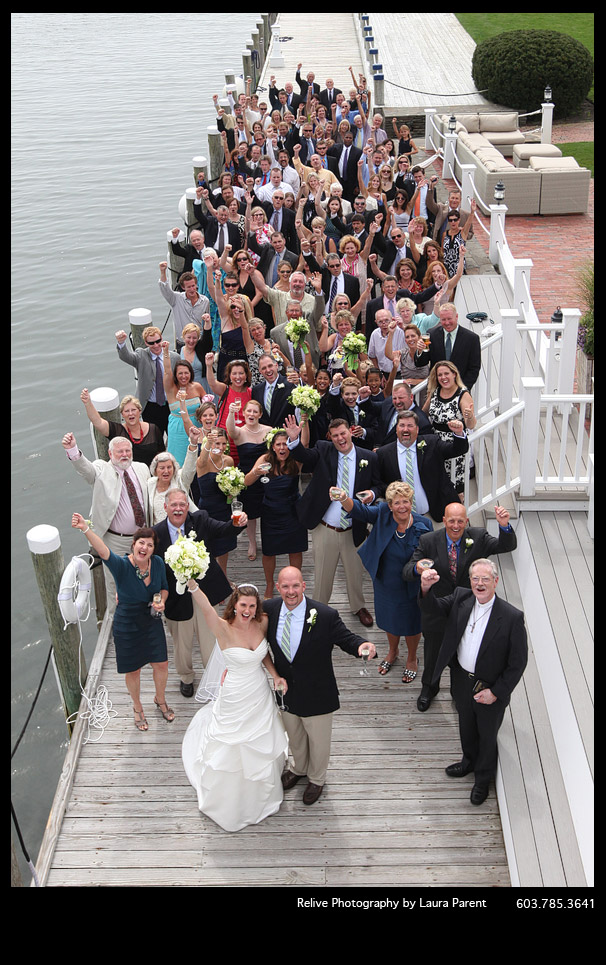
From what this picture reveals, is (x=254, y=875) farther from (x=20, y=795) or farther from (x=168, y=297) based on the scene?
(x=168, y=297)

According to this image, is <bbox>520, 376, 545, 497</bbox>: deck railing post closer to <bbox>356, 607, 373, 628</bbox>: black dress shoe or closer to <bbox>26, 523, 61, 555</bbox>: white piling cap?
<bbox>356, 607, 373, 628</bbox>: black dress shoe

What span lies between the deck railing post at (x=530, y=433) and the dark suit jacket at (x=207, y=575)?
8.14 feet

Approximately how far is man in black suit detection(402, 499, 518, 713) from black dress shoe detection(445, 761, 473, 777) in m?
0.58

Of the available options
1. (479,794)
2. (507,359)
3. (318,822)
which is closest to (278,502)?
(318,822)

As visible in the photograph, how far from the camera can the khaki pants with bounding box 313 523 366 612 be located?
7.71 meters

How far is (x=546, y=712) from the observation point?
6.85 metres

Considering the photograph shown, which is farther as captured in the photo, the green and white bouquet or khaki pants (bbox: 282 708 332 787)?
the green and white bouquet

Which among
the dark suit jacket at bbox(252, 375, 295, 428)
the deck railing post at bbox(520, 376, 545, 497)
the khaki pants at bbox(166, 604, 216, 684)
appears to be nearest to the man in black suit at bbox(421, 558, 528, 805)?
the khaki pants at bbox(166, 604, 216, 684)

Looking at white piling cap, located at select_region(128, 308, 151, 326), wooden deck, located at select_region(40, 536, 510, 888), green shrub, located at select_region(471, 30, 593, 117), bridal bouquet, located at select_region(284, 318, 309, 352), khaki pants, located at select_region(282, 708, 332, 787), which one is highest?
green shrub, located at select_region(471, 30, 593, 117)

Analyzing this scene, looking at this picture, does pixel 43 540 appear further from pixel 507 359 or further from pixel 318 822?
pixel 507 359

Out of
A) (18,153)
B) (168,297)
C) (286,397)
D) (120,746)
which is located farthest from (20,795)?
(18,153)

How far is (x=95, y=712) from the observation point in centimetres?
738

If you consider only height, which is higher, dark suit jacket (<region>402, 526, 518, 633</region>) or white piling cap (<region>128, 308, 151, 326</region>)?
white piling cap (<region>128, 308, 151, 326</region>)

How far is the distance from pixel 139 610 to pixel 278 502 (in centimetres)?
152
